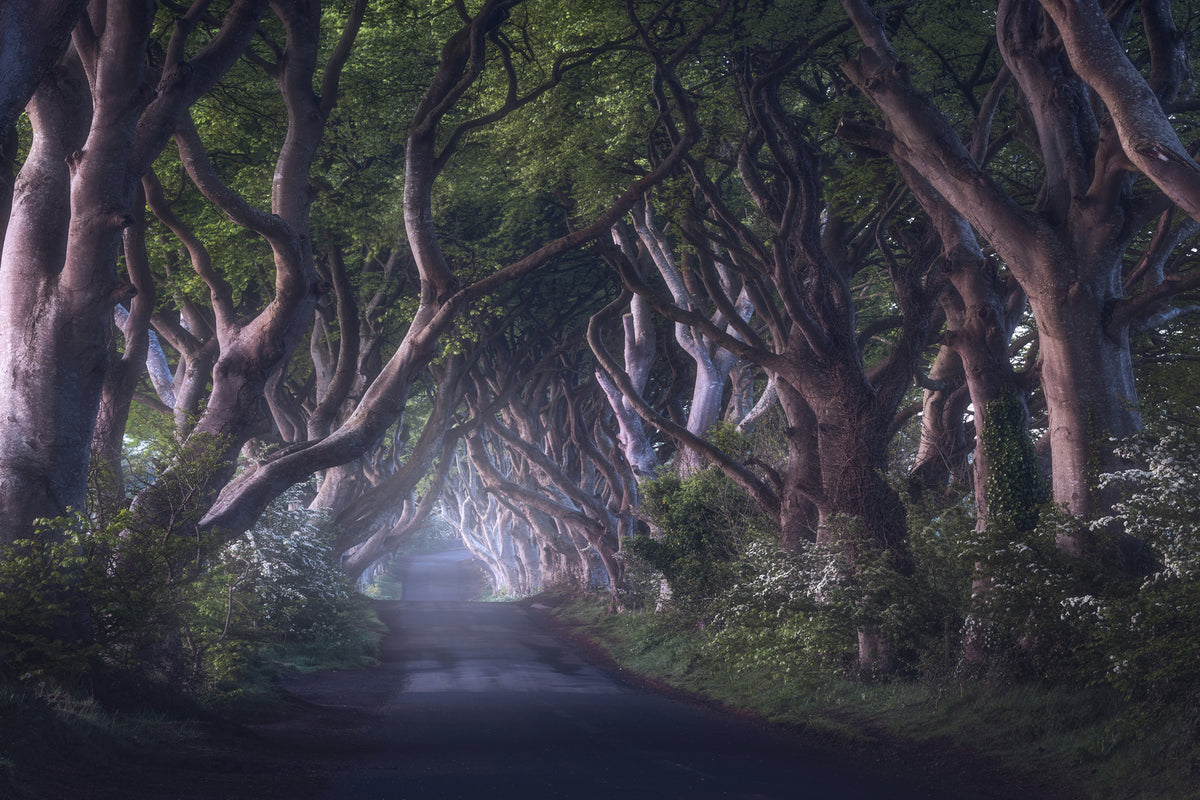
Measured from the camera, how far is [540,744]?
32.0 feet

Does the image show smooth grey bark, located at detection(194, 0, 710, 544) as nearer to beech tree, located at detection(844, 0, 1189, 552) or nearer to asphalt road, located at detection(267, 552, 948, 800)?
asphalt road, located at detection(267, 552, 948, 800)

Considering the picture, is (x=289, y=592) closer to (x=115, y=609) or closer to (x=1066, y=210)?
(x=115, y=609)

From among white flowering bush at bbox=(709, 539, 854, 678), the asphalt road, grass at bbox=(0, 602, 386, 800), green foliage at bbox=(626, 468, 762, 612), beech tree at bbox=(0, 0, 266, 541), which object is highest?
beech tree at bbox=(0, 0, 266, 541)

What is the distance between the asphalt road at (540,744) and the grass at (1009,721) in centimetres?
91

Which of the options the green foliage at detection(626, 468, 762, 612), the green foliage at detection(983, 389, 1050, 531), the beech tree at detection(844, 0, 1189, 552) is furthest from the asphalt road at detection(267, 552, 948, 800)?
the beech tree at detection(844, 0, 1189, 552)

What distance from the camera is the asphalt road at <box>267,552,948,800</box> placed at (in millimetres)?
7688

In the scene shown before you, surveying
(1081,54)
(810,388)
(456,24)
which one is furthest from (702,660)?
(456,24)

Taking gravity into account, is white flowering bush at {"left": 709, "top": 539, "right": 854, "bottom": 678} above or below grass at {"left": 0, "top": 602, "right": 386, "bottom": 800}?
above

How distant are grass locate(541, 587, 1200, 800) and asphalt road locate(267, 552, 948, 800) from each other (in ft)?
3.00

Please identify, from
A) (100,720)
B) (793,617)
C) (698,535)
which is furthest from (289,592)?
(793,617)

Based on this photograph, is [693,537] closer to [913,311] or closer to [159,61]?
[913,311]

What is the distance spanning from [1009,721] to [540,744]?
4687 mm

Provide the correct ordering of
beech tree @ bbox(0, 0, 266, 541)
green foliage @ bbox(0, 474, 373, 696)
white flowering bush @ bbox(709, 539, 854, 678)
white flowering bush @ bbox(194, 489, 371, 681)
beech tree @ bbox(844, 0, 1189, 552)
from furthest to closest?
white flowering bush @ bbox(194, 489, 371, 681) → white flowering bush @ bbox(709, 539, 854, 678) → beech tree @ bbox(844, 0, 1189, 552) → beech tree @ bbox(0, 0, 266, 541) → green foliage @ bbox(0, 474, 373, 696)

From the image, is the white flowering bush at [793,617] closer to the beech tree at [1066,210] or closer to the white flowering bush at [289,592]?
the beech tree at [1066,210]
